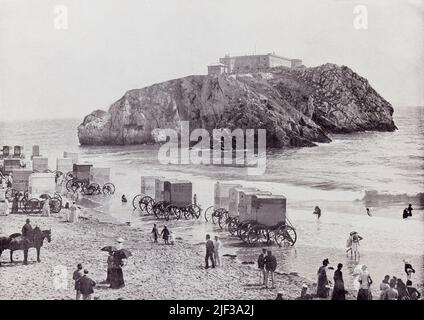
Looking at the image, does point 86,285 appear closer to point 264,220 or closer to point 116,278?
point 116,278

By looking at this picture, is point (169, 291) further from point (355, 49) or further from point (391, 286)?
point (355, 49)

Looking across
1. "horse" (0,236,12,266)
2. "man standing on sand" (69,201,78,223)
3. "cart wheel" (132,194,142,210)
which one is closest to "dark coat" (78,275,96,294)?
"horse" (0,236,12,266)

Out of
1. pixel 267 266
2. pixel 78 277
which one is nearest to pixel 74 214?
pixel 78 277

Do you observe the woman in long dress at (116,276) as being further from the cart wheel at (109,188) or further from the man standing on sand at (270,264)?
the cart wheel at (109,188)
